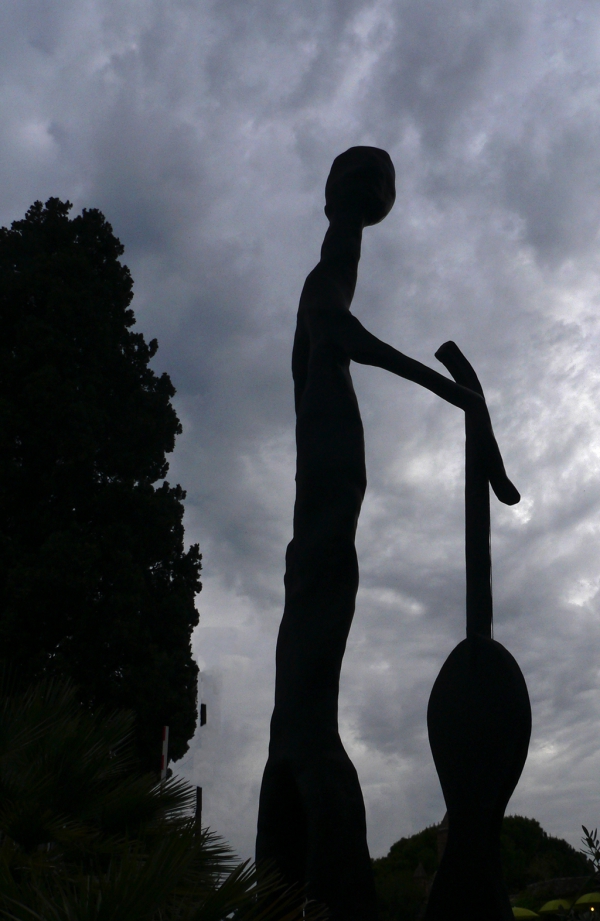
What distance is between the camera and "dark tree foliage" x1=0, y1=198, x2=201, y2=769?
12.3 m

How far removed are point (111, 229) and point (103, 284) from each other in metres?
1.60

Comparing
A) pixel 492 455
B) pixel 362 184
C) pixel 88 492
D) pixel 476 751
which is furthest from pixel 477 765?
pixel 88 492

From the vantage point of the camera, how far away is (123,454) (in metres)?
14.3

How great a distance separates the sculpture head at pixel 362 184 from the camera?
530 cm

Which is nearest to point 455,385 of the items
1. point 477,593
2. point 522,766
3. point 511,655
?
point 477,593

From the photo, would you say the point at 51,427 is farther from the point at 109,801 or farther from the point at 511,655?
the point at 511,655

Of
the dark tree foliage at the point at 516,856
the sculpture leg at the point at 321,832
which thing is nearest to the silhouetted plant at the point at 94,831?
the sculpture leg at the point at 321,832

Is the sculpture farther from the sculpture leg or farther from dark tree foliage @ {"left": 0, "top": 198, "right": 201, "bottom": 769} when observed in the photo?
dark tree foliage @ {"left": 0, "top": 198, "right": 201, "bottom": 769}

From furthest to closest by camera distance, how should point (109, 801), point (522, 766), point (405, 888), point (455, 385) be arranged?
point (405, 888)
point (109, 801)
point (455, 385)
point (522, 766)

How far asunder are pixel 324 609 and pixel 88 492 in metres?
10.4

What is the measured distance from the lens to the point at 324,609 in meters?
4.03

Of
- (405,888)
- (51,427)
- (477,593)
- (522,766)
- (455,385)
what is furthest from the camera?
(51,427)

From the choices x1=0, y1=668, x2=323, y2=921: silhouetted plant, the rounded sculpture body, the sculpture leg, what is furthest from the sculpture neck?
x1=0, y1=668, x2=323, y2=921: silhouetted plant

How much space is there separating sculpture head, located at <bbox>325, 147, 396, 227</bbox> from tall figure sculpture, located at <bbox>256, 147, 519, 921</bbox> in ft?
1.37
